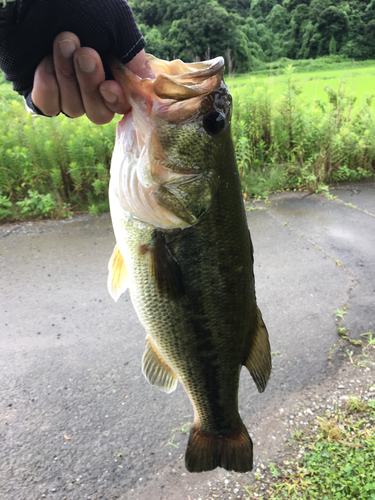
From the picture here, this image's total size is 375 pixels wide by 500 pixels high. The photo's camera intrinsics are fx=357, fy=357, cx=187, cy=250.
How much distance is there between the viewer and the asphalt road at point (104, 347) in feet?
7.79

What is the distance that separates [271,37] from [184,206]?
3712 centimetres

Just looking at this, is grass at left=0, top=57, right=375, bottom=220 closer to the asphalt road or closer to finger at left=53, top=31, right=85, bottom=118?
the asphalt road

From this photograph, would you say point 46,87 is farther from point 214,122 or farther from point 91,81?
point 214,122

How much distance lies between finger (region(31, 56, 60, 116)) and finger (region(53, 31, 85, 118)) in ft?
0.06

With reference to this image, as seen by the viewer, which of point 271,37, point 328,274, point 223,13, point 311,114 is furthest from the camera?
point 271,37

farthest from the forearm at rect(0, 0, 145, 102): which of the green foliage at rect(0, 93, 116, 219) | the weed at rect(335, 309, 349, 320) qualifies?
the green foliage at rect(0, 93, 116, 219)

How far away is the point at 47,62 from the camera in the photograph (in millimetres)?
1104

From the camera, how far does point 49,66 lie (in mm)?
1109

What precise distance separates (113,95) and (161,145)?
0.21 metres

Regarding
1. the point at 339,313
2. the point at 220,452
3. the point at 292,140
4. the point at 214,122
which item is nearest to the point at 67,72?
the point at 214,122

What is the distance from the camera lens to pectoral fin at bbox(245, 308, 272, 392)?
143 centimetres

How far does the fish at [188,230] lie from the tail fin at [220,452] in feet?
0.11

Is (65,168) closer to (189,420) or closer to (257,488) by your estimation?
(189,420)

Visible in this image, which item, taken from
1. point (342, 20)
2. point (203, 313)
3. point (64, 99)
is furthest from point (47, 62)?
point (342, 20)
